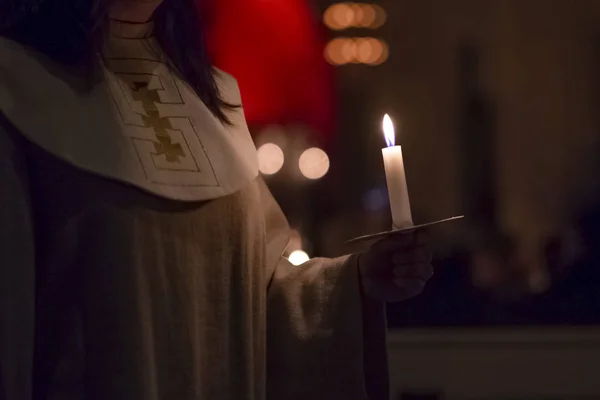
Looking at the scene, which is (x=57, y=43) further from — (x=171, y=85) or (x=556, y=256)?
(x=556, y=256)

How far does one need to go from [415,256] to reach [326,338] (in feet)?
0.62

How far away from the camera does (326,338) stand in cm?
96

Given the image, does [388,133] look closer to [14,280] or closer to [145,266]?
[145,266]

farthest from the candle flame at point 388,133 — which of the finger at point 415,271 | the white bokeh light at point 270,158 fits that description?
the white bokeh light at point 270,158

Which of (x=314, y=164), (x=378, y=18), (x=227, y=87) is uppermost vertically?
(x=378, y=18)

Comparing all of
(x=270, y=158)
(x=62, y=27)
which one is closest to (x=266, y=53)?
(x=270, y=158)

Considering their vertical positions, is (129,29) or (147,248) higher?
(129,29)

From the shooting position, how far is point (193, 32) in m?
1.01

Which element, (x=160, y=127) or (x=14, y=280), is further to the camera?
(x=160, y=127)

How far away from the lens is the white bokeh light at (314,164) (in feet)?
8.31

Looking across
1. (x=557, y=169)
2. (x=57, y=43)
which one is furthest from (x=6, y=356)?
(x=557, y=169)

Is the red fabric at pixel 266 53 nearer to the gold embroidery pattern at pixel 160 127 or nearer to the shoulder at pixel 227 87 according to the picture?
the shoulder at pixel 227 87

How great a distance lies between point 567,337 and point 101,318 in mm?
1870

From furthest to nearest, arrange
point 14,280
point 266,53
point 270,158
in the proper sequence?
point 270,158 < point 266,53 < point 14,280
